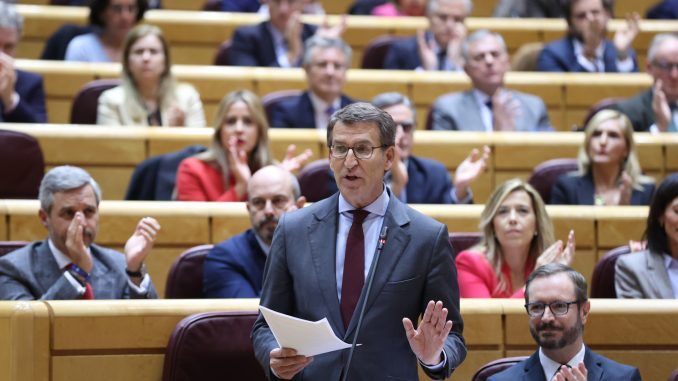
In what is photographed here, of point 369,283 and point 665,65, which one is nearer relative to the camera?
point 369,283

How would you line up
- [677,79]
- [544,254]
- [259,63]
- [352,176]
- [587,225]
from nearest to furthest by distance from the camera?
[352,176]
[544,254]
[587,225]
[677,79]
[259,63]

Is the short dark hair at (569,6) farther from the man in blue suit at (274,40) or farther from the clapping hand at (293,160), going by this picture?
the clapping hand at (293,160)

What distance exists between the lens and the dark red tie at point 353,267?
1.67m

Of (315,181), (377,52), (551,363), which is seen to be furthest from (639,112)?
(551,363)

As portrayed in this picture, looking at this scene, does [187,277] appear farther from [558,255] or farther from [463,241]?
[558,255]

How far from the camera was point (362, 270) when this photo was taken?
1675 millimetres

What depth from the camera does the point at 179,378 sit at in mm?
1993

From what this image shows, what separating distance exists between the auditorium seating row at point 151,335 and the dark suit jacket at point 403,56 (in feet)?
6.68

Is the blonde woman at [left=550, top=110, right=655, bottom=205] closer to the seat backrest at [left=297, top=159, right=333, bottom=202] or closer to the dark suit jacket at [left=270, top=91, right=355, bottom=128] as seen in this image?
the seat backrest at [left=297, top=159, right=333, bottom=202]

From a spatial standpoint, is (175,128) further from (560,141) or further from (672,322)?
(672,322)

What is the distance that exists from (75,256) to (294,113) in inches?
54.0

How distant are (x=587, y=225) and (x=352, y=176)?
1319 mm

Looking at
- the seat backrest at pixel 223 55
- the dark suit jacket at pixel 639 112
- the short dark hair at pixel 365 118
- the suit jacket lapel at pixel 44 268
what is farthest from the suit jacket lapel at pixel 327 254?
the seat backrest at pixel 223 55

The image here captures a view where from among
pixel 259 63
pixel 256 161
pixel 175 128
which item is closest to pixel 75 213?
pixel 256 161
